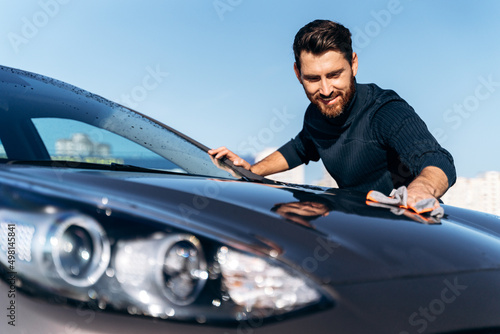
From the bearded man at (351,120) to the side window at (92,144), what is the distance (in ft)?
1.79

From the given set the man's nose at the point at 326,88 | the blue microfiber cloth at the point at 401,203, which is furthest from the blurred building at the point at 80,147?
the man's nose at the point at 326,88

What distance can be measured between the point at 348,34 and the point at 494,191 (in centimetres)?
4157

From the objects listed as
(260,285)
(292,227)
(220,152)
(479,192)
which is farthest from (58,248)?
(479,192)

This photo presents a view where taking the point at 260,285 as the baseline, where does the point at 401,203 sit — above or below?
above

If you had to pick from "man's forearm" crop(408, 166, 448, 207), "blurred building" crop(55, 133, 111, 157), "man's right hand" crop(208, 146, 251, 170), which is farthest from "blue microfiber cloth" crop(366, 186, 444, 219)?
"blurred building" crop(55, 133, 111, 157)

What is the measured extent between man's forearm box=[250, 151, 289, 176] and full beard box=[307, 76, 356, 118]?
1.88ft

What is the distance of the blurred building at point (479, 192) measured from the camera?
123ft

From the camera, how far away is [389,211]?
5.68ft

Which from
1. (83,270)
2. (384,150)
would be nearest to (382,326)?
(83,270)

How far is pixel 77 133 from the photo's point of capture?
1.95 metres

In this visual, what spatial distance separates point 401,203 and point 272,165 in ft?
5.03

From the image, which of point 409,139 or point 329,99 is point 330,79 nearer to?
point 329,99

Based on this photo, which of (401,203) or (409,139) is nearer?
(401,203)

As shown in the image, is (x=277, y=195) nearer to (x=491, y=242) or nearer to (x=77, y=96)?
(x=491, y=242)
